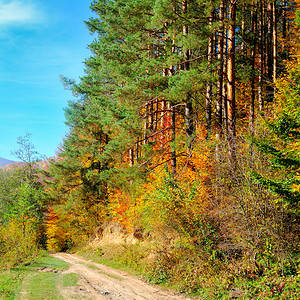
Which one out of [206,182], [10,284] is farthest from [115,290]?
[206,182]

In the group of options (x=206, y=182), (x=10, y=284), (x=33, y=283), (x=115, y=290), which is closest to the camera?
(x=115, y=290)

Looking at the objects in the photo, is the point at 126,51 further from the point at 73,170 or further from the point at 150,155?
the point at 73,170

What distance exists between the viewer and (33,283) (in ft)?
31.8

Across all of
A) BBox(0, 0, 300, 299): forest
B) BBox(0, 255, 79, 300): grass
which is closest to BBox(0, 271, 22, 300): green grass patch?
BBox(0, 255, 79, 300): grass

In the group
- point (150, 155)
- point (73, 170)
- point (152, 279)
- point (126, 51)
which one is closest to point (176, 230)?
point (152, 279)

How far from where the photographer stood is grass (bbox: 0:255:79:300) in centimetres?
806

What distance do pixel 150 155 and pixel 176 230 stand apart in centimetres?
604

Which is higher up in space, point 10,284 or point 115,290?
point 10,284

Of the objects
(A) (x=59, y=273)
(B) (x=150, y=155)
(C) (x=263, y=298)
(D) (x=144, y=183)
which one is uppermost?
(B) (x=150, y=155)

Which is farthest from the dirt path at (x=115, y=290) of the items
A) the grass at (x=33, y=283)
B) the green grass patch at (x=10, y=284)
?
the green grass patch at (x=10, y=284)

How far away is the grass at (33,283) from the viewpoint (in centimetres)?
806

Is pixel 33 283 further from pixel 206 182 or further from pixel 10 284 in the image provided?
pixel 206 182

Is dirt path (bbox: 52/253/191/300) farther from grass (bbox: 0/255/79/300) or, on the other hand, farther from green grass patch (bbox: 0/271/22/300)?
green grass patch (bbox: 0/271/22/300)

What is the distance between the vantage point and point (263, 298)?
6770 millimetres
